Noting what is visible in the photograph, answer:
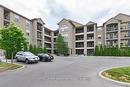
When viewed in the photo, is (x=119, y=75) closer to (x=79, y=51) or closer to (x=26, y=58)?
(x=26, y=58)

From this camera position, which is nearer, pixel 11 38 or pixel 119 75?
pixel 119 75

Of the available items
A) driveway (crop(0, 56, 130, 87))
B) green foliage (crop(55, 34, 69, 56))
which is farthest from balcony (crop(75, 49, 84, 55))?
driveway (crop(0, 56, 130, 87))

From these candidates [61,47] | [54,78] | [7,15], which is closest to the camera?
[54,78]

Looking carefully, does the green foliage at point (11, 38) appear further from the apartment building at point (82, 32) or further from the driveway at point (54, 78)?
the apartment building at point (82, 32)


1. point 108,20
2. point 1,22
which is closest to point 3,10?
point 1,22

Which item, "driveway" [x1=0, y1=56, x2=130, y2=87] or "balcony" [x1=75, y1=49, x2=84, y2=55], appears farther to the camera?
"balcony" [x1=75, y1=49, x2=84, y2=55]

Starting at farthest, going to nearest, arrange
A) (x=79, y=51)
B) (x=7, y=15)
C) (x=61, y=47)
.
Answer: (x=79, y=51)
(x=61, y=47)
(x=7, y=15)

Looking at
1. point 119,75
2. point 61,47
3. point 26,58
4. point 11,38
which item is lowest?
point 119,75

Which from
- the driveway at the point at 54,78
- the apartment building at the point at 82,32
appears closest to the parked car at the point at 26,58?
the driveway at the point at 54,78

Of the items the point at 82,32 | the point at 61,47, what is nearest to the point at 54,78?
the point at 61,47

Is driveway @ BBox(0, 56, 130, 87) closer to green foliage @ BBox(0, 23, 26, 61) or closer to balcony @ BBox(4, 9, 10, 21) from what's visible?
green foliage @ BBox(0, 23, 26, 61)

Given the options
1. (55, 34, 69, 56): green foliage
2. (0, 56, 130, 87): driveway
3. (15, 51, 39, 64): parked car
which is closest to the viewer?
(0, 56, 130, 87): driveway

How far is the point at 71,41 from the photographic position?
229ft

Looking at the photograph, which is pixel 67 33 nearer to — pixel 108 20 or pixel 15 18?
pixel 108 20
